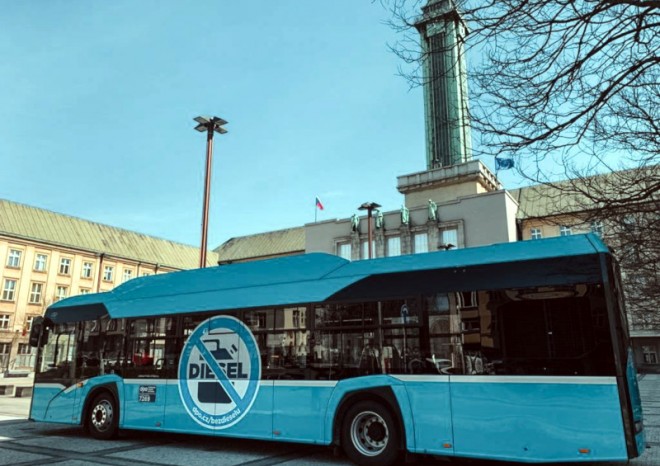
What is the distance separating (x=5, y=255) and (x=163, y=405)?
52.4m

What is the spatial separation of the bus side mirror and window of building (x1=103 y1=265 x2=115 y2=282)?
54.6 meters

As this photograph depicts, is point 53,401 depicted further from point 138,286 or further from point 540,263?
point 540,263

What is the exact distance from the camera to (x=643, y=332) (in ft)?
155

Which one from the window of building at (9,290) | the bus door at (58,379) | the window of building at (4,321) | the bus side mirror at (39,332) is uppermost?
the window of building at (9,290)

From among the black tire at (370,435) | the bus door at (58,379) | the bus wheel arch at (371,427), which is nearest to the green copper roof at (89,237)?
the bus door at (58,379)

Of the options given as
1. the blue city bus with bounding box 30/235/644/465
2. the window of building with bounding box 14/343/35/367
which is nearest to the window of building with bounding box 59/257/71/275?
the window of building with bounding box 14/343/35/367

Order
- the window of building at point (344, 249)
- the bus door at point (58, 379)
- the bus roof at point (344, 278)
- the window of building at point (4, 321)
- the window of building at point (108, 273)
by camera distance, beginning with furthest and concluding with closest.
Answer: the window of building at point (108, 273)
the window of building at point (4, 321)
the window of building at point (344, 249)
the bus door at point (58, 379)
the bus roof at point (344, 278)

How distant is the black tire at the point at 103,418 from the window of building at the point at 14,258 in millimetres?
50472

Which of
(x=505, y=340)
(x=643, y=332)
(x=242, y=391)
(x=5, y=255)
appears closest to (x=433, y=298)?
(x=505, y=340)

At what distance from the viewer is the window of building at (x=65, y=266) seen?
5938 centimetres

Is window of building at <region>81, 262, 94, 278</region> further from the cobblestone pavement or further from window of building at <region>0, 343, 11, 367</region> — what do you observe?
the cobblestone pavement

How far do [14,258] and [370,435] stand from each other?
57258 mm

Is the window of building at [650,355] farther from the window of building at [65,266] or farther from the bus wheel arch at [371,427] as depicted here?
the window of building at [65,266]

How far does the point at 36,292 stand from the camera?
56438mm
